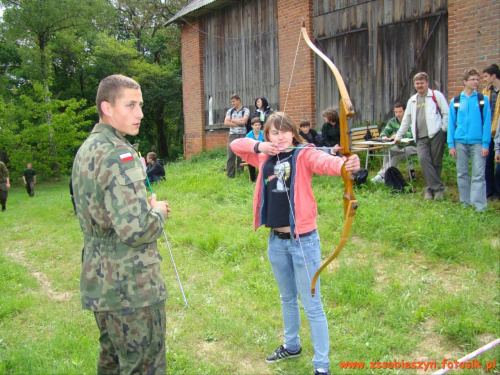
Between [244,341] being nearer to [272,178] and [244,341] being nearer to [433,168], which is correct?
[272,178]

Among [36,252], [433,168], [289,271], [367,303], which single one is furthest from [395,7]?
[36,252]

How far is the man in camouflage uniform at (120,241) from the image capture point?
2.33 m

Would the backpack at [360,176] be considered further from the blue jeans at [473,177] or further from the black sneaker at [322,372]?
the black sneaker at [322,372]

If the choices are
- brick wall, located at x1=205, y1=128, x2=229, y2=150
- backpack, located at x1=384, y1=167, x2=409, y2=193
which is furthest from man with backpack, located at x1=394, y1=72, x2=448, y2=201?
brick wall, located at x1=205, y1=128, x2=229, y2=150

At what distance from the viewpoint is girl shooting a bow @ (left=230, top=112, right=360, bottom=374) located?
124 inches

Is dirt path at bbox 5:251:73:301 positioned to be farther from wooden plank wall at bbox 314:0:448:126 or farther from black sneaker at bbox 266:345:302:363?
wooden plank wall at bbox 314:0:448:126

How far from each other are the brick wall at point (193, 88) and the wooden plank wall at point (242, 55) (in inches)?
9.4

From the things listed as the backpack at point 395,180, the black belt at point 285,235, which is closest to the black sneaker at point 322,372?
the black belt at point 285,235

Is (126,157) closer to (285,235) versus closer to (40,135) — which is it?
(285,235)

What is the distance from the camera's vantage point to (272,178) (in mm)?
3348

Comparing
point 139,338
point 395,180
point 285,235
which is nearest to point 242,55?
point 395,180

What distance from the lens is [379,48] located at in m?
9.48

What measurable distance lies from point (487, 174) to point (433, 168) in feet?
2.64

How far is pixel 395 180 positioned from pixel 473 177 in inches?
56.8
